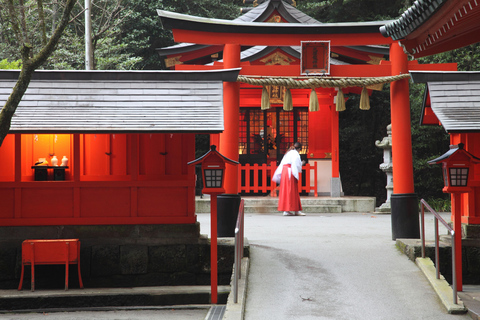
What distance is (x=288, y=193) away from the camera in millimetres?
15227

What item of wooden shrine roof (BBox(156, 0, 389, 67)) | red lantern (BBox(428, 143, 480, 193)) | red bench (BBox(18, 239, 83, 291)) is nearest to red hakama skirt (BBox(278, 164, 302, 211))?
wooden shrine roof (BBox(156, 0, 389, 67))

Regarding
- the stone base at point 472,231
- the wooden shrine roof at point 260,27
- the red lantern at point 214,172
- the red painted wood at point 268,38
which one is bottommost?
the stone base at point 472,231

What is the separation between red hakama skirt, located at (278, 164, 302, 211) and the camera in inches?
594

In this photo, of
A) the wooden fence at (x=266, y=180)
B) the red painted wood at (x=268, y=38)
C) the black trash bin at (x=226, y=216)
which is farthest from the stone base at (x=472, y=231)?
the wooden fence at (x=266, y=180)

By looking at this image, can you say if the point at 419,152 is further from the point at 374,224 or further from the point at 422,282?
the point at 422,282

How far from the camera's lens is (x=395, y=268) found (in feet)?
28.7

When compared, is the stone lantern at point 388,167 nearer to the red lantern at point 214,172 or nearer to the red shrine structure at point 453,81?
the red shrine structure at point 453,81

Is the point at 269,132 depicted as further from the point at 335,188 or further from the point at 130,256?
the point at 130,256

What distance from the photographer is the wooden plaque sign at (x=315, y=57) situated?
35.5ft

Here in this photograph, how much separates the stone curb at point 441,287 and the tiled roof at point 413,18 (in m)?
3.55

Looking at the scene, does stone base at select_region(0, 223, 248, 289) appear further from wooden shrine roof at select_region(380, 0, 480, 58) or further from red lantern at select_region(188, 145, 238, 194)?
wooden shrine roof at select_region(380, 0, 480, 58)

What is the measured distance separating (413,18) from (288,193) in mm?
8705

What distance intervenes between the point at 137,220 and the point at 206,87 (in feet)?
8.76

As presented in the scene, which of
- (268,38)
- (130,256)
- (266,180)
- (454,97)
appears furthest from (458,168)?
(266,180)
